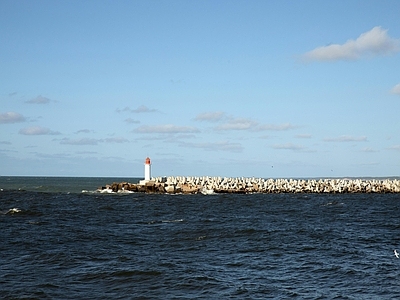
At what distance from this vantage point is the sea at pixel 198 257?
12.3 metres

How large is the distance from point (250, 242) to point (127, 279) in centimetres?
731

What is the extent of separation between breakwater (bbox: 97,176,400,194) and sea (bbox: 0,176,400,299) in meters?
25.6

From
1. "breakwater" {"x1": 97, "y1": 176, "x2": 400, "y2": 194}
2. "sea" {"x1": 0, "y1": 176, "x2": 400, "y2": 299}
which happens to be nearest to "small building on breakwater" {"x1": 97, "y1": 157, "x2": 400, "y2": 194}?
"breakwater" {"x1": 97, "y1": 176, "x2": 400, "y2": 194}

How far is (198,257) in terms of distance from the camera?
647 inches

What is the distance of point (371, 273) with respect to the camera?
14.3m

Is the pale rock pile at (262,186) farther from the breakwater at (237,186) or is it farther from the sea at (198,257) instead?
the sea at (198,257)

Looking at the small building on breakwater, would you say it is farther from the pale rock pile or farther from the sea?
the sea

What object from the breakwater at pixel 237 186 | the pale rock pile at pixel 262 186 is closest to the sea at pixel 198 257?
the breakwater at pixel 237 186

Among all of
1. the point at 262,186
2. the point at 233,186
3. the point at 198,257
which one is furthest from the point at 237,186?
the point at 198,257

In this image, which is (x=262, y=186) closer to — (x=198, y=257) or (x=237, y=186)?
(x=237, y=186)

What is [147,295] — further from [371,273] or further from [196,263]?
[371,273]

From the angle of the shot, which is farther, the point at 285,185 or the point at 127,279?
the point at 285,185

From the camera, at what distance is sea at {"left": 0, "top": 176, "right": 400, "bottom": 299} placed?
484 inches

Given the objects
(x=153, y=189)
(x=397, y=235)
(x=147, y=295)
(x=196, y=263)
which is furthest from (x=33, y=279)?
(x=153, y=189)
